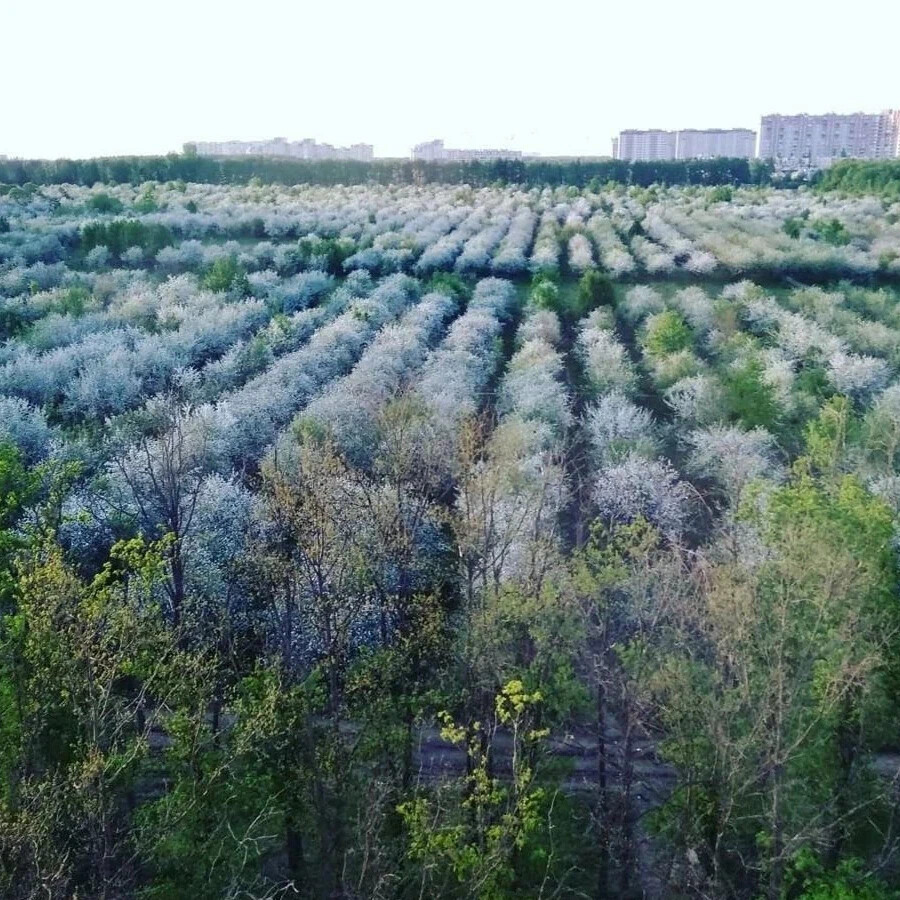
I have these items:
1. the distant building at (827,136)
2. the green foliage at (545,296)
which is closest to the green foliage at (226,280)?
the green foliage at (545,296)

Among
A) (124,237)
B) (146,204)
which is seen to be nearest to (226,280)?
(124,237)

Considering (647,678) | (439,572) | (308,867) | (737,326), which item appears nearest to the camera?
(647,678)

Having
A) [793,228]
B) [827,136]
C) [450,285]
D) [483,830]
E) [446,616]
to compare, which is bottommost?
[446,616]

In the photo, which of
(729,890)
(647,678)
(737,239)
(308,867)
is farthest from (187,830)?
(737,239)

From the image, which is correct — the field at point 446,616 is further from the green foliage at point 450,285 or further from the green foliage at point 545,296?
the green foliage at point 450,285

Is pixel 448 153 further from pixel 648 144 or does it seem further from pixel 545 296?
pixel 545 296

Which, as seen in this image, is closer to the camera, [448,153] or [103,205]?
[103,205]

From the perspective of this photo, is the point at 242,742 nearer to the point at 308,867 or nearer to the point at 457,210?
the point at 308,867
